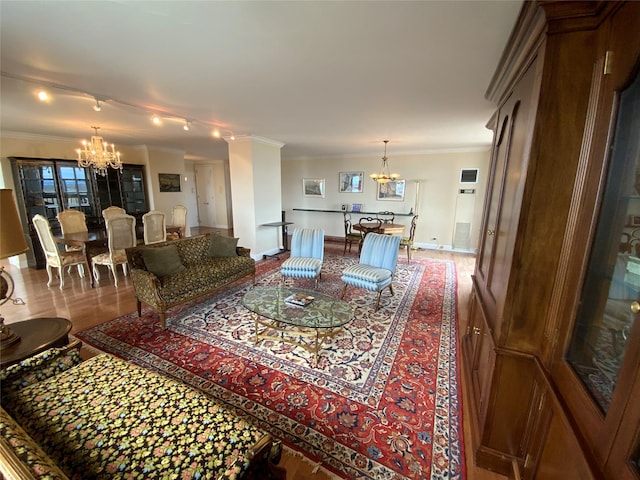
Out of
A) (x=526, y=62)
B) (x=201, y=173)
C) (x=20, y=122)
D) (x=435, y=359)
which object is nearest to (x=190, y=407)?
(x=435, y=359)

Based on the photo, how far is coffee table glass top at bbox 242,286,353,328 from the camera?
7.59 feet

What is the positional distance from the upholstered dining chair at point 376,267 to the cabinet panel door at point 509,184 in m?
1.37

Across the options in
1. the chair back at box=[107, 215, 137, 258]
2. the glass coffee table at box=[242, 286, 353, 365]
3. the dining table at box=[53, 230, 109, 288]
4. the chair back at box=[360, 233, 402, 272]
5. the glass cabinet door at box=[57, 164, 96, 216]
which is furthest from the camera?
the glass cabinet door at box=[57, 164, 96, 216]

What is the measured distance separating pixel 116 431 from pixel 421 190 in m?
6.78

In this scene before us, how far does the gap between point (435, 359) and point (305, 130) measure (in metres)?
3.78

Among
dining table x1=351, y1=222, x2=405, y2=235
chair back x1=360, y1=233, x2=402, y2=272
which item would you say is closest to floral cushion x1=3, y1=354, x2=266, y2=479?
chair back x1=360, y1=233, x2=402, y2=272

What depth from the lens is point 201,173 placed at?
9.41m

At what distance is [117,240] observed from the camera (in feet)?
12.9

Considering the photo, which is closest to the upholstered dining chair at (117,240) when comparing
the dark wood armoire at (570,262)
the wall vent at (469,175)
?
the dark wood armoire at (570,262)

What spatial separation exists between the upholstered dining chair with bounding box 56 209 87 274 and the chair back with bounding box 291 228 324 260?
3.47 m

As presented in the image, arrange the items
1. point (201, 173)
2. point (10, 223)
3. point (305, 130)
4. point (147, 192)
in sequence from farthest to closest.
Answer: point (201, 173)
point (147, 192)
point (305, 130)
point (10, 223)

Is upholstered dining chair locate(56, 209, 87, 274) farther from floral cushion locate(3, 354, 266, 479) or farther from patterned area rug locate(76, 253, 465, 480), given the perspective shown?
floral cushion locate(3, 354, 266, 479)

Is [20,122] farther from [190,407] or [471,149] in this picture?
[471,149]

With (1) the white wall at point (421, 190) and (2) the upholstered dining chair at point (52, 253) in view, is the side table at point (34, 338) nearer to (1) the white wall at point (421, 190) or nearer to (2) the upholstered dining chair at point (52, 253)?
(2) the upholstered dining chair at point (52, 253)
